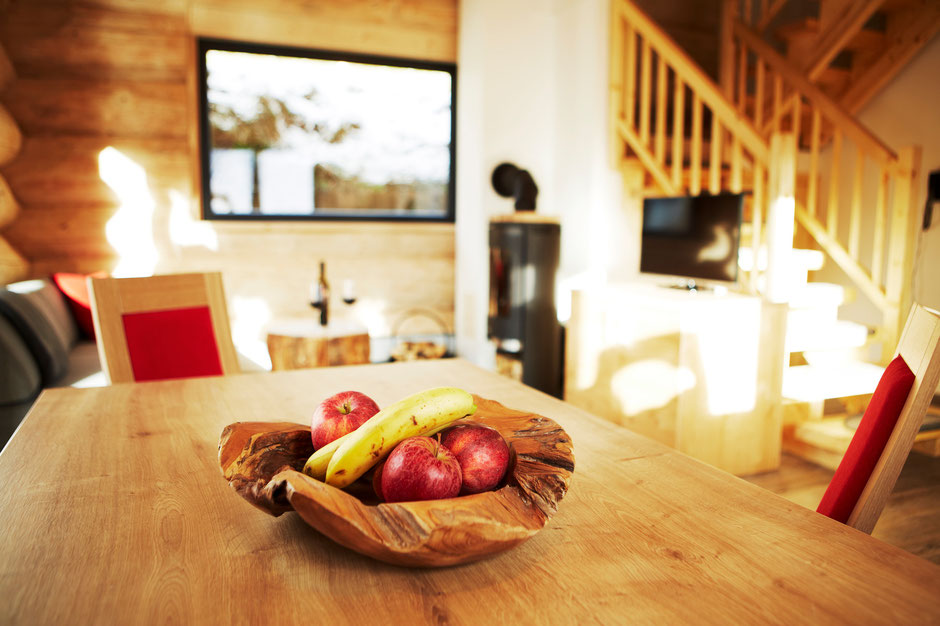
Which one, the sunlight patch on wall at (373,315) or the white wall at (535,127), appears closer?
the white wall at (535,127)

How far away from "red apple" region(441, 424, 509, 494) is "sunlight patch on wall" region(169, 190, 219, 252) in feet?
13.2

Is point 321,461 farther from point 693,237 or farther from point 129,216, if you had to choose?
point 129,216

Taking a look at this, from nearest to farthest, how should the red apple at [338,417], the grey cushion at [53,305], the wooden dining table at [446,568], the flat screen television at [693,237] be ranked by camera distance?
the wooden dining table at [446,568], the red apple at [338,417], the flat screen television at [693,237], the grey cushion at [53,305]

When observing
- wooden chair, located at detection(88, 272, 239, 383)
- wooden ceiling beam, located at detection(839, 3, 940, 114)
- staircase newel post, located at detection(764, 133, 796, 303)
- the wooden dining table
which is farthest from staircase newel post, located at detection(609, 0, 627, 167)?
the wooden dining table

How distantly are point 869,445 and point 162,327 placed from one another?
1.65 metres

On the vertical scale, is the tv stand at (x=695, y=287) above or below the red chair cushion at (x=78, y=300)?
above

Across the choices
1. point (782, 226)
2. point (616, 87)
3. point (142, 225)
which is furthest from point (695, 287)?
point (142, 225)

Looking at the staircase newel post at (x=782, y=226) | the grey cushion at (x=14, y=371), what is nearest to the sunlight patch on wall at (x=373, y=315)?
the grey cushion at (x=14, y=371)

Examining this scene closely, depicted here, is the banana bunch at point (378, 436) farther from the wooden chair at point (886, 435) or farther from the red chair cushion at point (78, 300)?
the red chair cushion at point (78, 300)

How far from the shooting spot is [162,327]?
5.88 ft

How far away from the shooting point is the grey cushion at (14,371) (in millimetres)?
2609

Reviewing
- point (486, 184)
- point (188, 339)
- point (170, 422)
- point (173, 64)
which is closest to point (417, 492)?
point (170, 422)

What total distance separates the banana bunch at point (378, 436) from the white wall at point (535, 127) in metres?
3.46

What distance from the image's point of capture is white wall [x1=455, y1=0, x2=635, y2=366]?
4199mm
